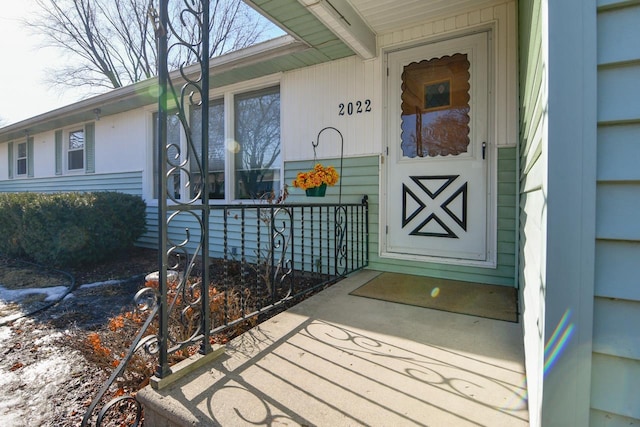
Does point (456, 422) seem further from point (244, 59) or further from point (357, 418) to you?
point (244, 59)

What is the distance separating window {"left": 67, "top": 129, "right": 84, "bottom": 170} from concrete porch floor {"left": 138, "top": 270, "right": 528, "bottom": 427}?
7.25 metres

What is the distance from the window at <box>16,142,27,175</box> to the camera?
8742 millimetres

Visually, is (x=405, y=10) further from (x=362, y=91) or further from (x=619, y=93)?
(x=619, y=93)

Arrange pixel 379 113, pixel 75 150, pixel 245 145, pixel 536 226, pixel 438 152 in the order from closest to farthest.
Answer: pixel 536 226 < pixel 438 152 < pixel 379 113 < pixel 245 145 < pixel 75 150

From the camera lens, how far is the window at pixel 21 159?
8.74m

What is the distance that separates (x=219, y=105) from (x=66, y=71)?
1180 centimetres

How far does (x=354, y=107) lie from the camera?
3662 millimetres

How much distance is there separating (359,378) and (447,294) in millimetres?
1526

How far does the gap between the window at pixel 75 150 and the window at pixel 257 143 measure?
15.3 feet

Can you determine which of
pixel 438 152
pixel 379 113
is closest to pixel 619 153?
pixel 438 152

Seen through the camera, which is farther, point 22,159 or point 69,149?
point 22,159

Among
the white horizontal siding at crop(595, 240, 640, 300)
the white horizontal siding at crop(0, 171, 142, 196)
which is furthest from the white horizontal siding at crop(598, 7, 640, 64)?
the white horizontal siding at crop(0, 171, 142, 196)

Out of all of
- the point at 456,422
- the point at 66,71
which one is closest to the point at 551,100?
the point at 456,422

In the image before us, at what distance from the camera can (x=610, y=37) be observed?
0.76 meters
